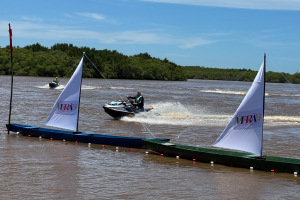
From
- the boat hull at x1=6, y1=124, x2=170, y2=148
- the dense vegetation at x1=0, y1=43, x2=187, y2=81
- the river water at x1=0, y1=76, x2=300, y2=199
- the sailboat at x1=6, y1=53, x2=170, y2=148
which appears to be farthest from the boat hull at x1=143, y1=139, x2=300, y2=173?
the dense vegetation at x1=0, y1=43, x2=187, y2=81

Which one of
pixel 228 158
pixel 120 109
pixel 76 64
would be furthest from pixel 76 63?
pixel 228 158

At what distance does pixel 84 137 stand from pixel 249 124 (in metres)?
6.46

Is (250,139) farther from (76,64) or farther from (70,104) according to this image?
(76,64)

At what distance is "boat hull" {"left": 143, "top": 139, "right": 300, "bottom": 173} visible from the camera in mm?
12805

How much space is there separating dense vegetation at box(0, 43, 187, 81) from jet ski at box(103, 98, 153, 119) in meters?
70.5

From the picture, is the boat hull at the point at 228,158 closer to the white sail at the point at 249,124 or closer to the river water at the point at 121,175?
the river water at the point at 121,175

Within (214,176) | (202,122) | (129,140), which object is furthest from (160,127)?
(214,176)

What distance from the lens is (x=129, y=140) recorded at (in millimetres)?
16188

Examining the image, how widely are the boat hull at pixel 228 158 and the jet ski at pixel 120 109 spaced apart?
9.52 m

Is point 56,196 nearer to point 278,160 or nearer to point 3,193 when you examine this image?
point 3,193

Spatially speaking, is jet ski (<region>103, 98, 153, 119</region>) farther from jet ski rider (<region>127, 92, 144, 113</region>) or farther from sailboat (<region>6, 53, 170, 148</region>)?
sailboat (<region>6, 53, 170, 148</region>)

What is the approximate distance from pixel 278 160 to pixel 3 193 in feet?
25.9

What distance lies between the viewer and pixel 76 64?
118 meters

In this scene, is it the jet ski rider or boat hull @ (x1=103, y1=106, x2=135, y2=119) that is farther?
the jet ski rider
